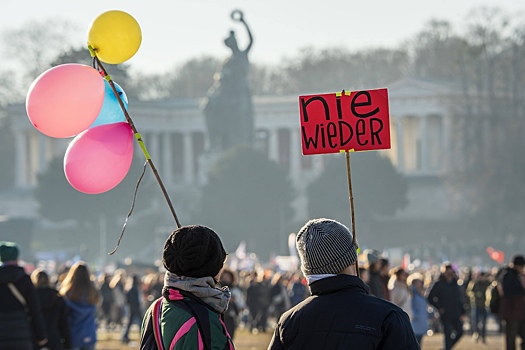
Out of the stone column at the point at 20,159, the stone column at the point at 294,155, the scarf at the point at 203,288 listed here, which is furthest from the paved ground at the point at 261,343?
the stone column at the point at 294,155

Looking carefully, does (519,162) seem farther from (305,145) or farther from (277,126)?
(305,145)

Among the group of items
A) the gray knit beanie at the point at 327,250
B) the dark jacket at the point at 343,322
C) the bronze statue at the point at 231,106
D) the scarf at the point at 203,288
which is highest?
the bronze statue at the point at 231,106

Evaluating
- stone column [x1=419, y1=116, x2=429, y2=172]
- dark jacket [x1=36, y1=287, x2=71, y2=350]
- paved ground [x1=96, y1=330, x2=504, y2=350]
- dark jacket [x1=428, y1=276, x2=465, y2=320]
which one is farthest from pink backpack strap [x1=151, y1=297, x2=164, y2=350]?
stone column [x1=419, y1=116, x2=429, y2=172]

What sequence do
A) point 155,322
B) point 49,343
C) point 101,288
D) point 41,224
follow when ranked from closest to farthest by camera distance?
point 155,322
point 49,343
point 101,288
point 41,224

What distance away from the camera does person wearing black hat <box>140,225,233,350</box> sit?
5910 millimetres

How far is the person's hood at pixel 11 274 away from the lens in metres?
10.6

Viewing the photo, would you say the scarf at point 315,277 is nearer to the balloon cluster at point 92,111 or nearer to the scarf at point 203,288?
the scarf at point 203,288

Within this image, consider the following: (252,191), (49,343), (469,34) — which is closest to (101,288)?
(49,343)

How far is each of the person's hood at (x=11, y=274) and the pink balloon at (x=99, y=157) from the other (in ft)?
10.7

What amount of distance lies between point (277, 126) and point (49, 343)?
3411 inches

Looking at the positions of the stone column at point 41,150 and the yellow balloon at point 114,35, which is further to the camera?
the stone column at point 41,150

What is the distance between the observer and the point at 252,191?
69.6m

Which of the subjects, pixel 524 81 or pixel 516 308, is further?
pixel 524 81

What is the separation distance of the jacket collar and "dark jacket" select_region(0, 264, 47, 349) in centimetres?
519
